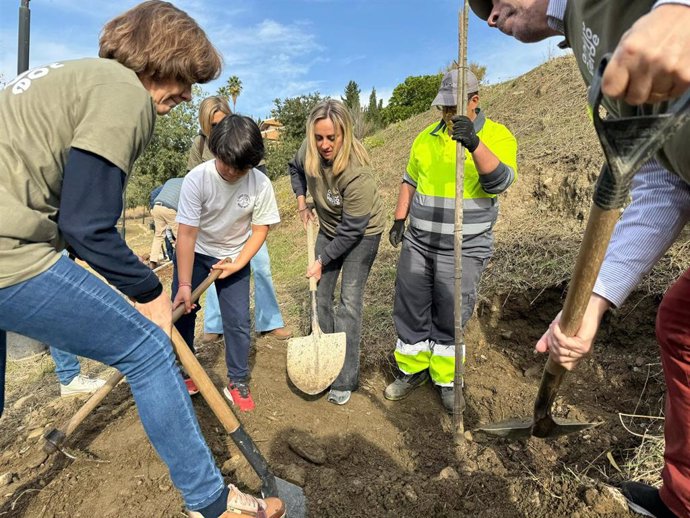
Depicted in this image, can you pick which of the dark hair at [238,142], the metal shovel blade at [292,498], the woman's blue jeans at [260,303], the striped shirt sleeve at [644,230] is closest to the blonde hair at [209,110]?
the woman's blue jeans at [260,303]

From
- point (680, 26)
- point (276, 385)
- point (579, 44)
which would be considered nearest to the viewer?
point (680, 26)

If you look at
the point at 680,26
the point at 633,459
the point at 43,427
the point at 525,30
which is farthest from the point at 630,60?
the point at 43,427

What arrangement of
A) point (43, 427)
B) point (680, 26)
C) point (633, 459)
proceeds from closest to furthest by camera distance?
point (680, 26), point (633, 459), point (43, 427)

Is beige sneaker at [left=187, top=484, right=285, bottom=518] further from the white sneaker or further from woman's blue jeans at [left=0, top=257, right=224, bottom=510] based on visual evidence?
the white sneaker

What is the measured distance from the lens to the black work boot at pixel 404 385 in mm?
3598

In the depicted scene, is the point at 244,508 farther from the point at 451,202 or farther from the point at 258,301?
the point at 258,301

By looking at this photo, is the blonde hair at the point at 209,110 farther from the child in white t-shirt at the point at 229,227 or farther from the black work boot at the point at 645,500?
the black work boot at the point at 645,500

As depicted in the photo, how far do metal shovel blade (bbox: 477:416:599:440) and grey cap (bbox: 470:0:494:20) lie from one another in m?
1.66

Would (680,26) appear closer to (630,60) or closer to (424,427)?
(630,60)

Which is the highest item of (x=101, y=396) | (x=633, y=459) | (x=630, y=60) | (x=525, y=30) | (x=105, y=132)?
(x=525, y=30)

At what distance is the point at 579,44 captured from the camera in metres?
1.38

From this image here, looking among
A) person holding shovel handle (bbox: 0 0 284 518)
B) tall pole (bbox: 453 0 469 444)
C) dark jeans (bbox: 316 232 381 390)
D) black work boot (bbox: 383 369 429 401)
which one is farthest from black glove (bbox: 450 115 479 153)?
black work boot (bbox: 383 369 429 401)

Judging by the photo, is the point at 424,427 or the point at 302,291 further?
the point at 302,291

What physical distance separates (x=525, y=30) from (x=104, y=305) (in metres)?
1.70
